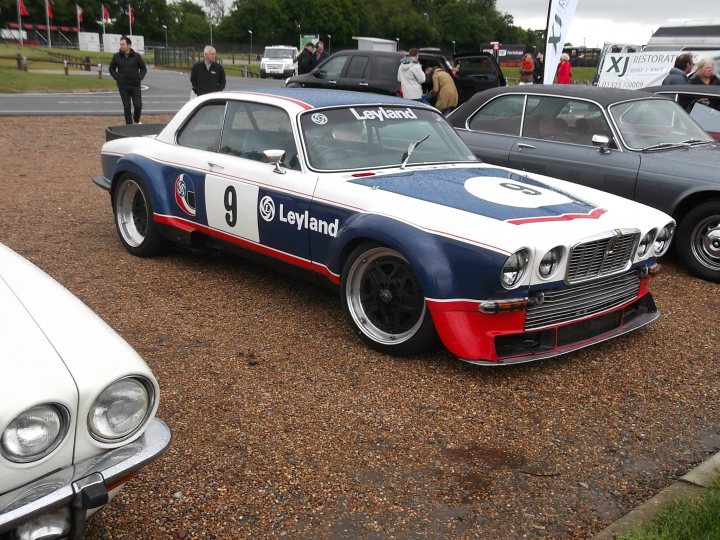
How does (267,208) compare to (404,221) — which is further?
(267,208)

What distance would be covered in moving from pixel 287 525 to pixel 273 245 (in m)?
2.42

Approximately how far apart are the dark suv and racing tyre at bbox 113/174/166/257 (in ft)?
29.0

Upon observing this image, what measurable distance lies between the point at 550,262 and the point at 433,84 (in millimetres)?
8558

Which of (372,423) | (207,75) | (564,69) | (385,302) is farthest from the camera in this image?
(564,69)

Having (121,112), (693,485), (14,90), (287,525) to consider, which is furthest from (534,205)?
(14,90)

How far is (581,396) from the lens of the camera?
391 cm

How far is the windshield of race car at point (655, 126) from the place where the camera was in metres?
6.53

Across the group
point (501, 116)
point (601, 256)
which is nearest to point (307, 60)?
point (501, 116)

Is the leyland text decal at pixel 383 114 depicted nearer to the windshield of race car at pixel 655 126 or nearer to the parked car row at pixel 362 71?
the windshield of race car at pixel 655 126

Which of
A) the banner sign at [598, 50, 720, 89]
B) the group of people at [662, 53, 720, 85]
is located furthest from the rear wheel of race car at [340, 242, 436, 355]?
the banner sign at [598, 50, 720, 89]

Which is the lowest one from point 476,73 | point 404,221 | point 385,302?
point 385,302

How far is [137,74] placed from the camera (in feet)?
42.4

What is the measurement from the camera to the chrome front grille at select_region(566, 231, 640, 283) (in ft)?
13.0

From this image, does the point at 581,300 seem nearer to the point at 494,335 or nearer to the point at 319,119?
the point at 494,335
